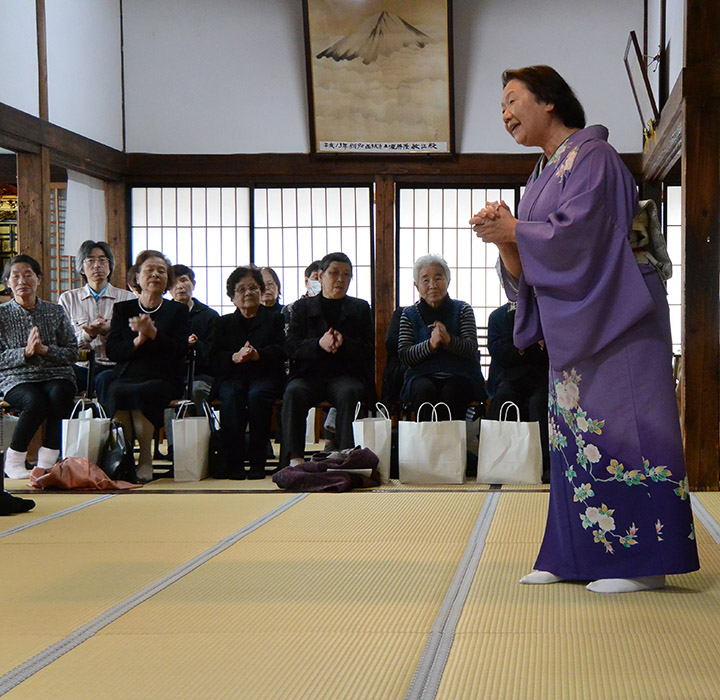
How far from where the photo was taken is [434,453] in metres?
4.82

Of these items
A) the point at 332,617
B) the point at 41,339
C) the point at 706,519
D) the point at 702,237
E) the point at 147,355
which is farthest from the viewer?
the point at 41,339

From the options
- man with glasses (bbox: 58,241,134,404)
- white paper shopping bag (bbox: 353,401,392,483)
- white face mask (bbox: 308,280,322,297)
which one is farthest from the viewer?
white face mask (bbox: 308,280,322,297)

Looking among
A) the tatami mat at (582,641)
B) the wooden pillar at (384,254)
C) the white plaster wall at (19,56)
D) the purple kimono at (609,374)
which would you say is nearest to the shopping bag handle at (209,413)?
the wooden pillar at (384,254)

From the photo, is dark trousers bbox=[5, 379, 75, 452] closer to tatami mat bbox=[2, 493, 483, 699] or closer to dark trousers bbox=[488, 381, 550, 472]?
tatami mat bbox=[2, 493, 483, 699]

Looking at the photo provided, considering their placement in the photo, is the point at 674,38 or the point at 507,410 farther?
the point at 674,38

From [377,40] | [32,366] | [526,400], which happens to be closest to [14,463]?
[32,366]

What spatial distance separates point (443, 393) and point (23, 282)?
2333 mm

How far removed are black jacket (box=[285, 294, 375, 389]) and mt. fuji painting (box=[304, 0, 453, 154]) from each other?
2.35 metres

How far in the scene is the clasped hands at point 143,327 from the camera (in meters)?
5.13

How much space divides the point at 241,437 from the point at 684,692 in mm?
3771

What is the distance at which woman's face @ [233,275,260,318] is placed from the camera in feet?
18.0

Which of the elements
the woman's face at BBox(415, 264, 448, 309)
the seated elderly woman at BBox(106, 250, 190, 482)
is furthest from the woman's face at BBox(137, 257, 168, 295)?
the woman's face at BBox(415, 264, 448, 309)

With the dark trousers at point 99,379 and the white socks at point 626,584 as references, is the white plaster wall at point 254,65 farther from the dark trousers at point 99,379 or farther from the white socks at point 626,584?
the white socks at point 626,584

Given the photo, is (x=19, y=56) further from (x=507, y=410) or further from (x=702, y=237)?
(x=702, y=237)
